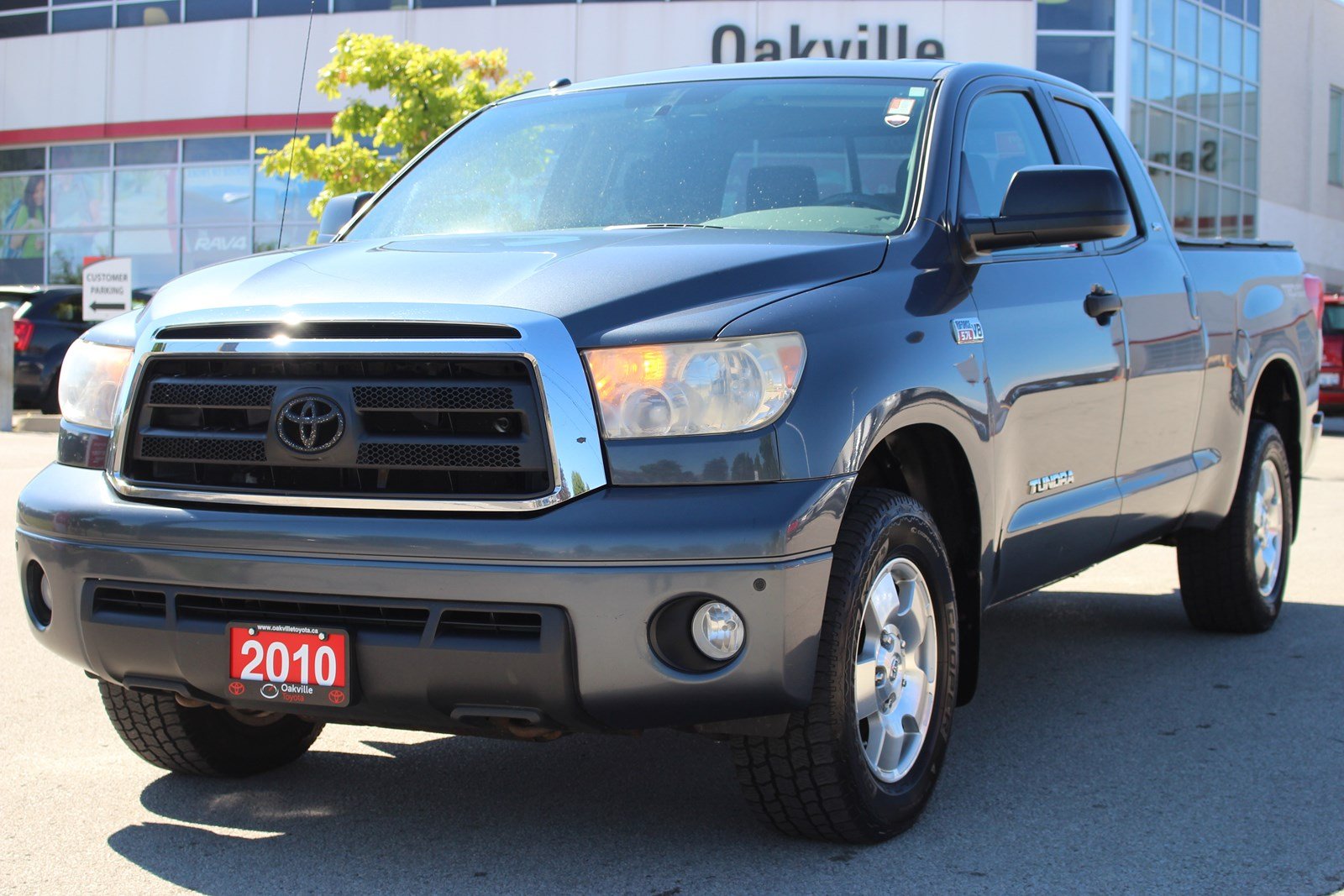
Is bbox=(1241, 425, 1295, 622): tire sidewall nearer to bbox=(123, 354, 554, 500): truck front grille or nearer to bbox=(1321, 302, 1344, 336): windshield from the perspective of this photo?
bbox=(123, 354, 554, 500): truck front grille

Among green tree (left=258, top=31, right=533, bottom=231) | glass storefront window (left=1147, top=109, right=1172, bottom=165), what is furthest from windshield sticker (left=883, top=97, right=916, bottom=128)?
glass storefront window (left=1147, top=109, right=1172, bottom=165)

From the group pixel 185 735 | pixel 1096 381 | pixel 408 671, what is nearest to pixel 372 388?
pixel 408 671

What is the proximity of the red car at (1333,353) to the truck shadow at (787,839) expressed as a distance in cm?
1605

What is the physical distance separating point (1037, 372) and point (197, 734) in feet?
7.78

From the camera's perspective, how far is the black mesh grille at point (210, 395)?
135 inches

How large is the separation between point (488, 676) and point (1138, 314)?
2.75 metres

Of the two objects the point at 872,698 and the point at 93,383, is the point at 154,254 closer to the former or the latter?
the point at 93,383

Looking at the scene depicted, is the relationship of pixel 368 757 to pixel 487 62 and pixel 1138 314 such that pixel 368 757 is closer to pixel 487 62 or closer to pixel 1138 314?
pixel 1138 314

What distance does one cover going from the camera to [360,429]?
10.9ft

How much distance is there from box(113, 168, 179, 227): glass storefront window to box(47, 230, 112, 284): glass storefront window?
537 millimetres

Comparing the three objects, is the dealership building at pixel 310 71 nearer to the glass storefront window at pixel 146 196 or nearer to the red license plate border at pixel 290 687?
the glass storefront window at pixel 146 196

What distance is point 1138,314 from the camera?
200 inches

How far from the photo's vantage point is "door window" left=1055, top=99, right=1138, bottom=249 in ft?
17.6

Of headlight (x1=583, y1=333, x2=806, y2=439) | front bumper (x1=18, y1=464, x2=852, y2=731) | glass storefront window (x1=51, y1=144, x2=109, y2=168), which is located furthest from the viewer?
glass storefront window (x1=51, y1=144, x2=109, y2=168)
